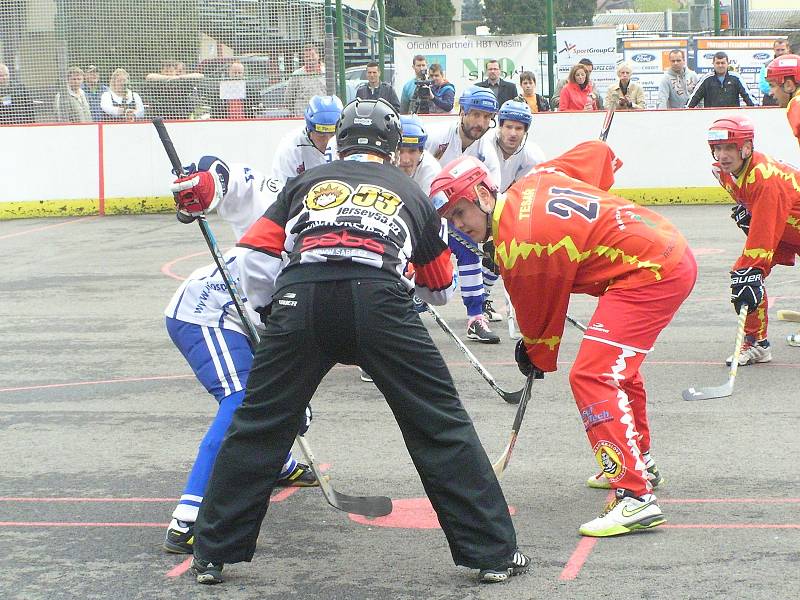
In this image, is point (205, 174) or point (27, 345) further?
point (27, 345)

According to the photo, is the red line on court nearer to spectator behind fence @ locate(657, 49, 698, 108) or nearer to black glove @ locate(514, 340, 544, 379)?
black glove @ locate(514, 340, 544, 379)

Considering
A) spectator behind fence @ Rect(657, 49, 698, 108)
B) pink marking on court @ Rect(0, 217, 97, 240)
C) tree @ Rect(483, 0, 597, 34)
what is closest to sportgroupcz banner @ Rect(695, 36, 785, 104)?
tree @ Rect(483, 0, 597, 34)

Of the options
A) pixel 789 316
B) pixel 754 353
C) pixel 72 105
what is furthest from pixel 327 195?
pixel 72 105

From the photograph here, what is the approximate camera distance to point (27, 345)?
9.02m

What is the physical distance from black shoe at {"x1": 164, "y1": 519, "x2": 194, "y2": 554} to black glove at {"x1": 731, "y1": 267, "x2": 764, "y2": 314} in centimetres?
409

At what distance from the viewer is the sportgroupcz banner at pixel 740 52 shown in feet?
71.8

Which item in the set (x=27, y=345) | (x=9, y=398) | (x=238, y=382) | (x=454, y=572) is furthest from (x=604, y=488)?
(x=27, y=345)

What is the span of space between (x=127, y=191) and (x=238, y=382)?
1272cm

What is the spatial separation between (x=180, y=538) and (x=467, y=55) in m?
17.5

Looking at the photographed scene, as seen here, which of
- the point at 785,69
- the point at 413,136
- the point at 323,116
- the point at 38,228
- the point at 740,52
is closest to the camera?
the point at 413,136

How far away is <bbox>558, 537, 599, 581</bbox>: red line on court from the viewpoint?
4.38 metres

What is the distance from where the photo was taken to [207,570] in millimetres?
4324

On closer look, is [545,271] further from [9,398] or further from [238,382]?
[9,398]

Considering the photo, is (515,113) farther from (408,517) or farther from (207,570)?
(207,570)
